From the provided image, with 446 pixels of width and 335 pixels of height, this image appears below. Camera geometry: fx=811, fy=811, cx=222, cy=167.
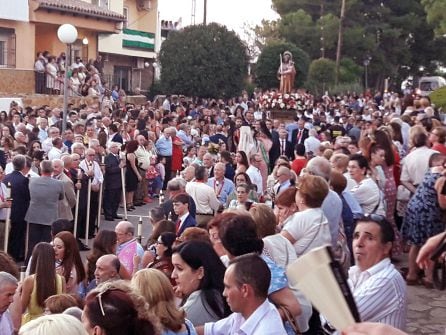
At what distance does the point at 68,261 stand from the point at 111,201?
867 centimetres

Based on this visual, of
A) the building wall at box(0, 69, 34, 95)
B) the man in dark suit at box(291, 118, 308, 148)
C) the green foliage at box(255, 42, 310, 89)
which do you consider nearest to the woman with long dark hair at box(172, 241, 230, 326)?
the man in dark suit at box(291, 118, 308, 148)

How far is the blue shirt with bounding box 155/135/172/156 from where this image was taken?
62.1ft

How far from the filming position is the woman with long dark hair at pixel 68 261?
720 cm

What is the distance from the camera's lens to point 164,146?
1898 centimetres

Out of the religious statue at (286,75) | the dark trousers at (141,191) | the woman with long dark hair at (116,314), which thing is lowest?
the dark trousers at (141,191)

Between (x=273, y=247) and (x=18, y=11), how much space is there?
2890 cm

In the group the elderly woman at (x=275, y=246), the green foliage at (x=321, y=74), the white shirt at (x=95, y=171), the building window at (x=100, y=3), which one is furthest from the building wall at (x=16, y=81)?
the elderly woman at (x=275, y=246)

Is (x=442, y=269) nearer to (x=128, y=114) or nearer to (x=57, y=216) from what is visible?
(x=57, y=216)

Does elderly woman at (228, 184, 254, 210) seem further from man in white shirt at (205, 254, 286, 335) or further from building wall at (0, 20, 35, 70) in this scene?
building wall at (0, 20, 35, 70)

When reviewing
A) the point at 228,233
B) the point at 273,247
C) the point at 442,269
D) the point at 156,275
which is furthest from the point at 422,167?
the point at 442,269

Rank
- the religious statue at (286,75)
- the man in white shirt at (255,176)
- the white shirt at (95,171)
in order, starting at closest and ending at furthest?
1. the man in white shirt at (255,176)
2. the white shirt at (95,171)
3. the religious statue at (286,75)

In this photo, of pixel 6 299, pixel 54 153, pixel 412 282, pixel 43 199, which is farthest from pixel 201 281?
pixel 54 153

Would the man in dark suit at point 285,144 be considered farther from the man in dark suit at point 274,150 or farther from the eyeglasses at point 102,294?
the eyeglasses at point 102,294

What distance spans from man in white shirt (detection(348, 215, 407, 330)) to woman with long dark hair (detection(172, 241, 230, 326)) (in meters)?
0.85
